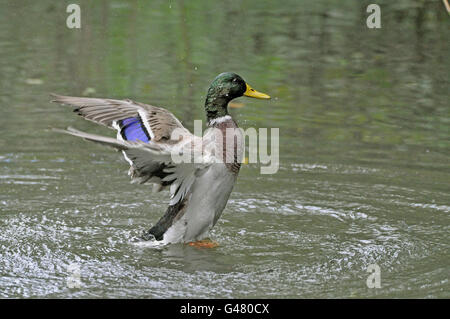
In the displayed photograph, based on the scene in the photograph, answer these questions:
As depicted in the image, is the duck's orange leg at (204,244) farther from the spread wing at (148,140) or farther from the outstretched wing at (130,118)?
the outstretched wing at (130,118)

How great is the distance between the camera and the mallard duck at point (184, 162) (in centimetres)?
560

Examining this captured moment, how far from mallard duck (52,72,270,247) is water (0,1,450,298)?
0.63ft

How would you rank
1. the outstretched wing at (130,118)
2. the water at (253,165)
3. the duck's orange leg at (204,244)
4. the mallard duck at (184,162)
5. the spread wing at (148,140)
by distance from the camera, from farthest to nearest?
the outstretched wing at (130,118)
the duck's orange leg at (204,244)
the mallard duck at (184,162)
the water at (253,165)
the spread wing at (148,140)

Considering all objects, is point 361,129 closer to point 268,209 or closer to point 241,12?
point 268,209

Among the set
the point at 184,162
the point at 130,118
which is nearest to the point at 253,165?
the point at 130,118

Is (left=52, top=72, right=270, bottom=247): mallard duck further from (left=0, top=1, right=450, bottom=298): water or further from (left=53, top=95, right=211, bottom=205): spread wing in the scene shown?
(left=0, top=1, right=450, bottom=298): water

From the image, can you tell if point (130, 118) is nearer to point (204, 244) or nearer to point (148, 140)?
point (148, 140)

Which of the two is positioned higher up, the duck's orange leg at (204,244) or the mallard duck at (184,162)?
the mallard duck at (184,162)

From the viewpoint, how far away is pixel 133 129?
630 cm

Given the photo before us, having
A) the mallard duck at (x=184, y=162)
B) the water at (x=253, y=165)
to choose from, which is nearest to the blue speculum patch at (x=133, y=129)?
the mallard duck at (x=184, y=162)

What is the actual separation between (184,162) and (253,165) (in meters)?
2.61

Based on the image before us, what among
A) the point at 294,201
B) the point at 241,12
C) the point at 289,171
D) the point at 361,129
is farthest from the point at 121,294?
the point at 241,12

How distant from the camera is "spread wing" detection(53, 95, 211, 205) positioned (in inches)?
205

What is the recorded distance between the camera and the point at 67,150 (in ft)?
27.0
